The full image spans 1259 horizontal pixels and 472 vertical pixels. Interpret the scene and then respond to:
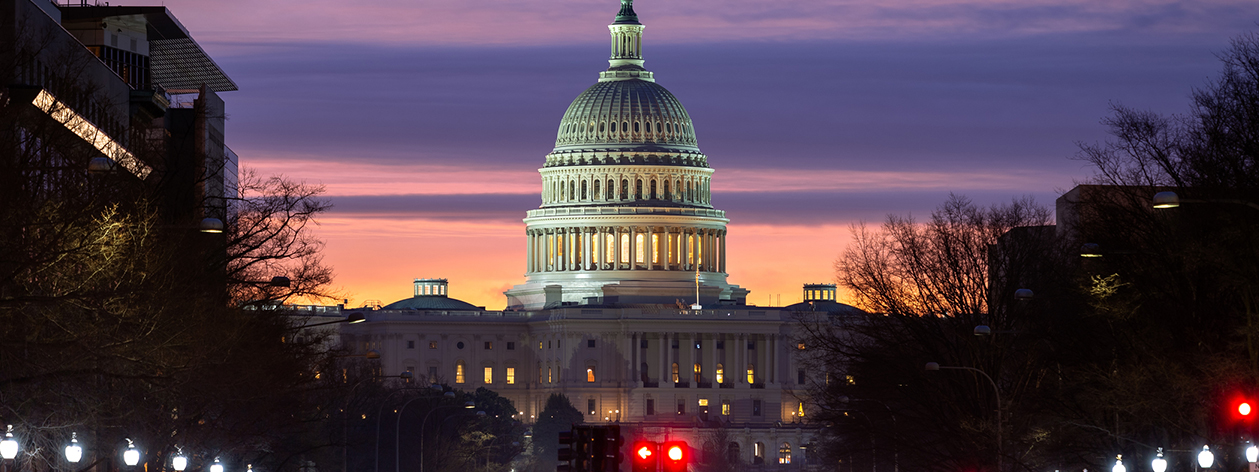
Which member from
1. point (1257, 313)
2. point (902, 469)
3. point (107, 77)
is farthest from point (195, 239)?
point (902, 469)

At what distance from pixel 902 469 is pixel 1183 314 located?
1262 inches

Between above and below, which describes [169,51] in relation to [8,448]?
above

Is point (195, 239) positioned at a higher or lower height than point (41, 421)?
higher

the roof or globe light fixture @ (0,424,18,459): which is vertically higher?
the roof

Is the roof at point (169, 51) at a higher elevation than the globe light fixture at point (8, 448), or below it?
higher

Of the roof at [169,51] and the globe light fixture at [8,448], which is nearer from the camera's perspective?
the globe light fixture at [8,448]

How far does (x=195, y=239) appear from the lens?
65562 millimetres

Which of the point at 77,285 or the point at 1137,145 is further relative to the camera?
the point at 1137,145

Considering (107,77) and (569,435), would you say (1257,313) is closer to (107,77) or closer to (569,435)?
(569,435)

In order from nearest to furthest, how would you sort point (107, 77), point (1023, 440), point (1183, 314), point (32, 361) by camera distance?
point (32, 361) < point (1183, 314) < point (107, 77) < point (1023, 440)

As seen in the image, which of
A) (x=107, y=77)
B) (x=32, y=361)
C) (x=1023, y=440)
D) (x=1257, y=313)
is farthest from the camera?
(x=1023, y=440)

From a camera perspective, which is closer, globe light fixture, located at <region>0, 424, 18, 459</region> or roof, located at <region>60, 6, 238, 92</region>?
globe light fixture, located at <region>0, 424, 18, 459</region>

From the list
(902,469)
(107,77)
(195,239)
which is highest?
(107,77)

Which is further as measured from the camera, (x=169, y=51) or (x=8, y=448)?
(x=169, y=51)
